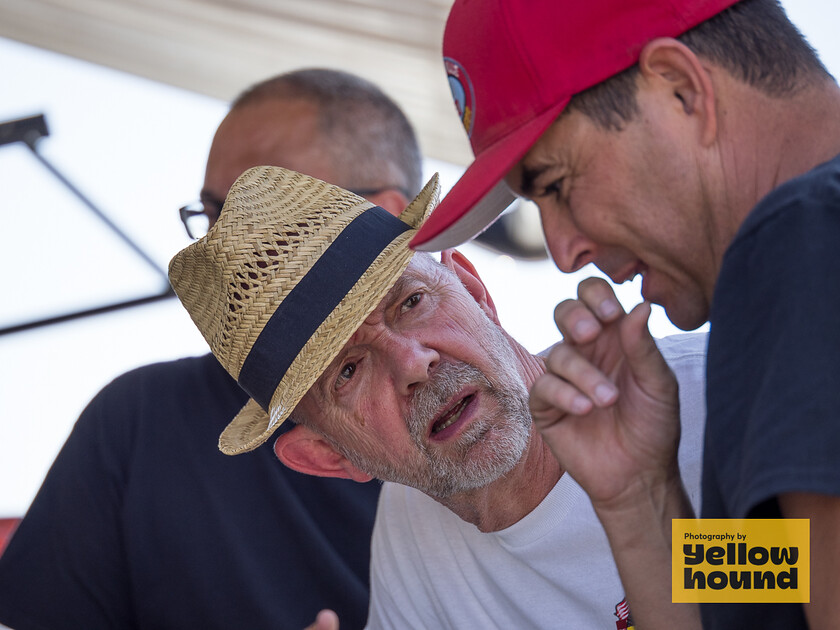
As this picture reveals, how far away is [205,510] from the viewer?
101 inches

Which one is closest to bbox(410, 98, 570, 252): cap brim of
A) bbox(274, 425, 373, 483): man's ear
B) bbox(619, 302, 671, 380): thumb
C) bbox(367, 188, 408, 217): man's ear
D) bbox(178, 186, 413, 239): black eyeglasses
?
bbox(619, 302, 671, 380): thumb

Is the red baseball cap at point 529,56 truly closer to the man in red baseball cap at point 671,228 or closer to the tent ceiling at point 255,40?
the man in red baseball cap at point 671,228

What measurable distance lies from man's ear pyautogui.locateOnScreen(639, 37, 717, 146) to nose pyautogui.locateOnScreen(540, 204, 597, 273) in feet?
0.73

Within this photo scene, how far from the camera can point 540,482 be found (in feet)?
6.46

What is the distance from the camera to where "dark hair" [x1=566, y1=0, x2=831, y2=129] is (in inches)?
42.2

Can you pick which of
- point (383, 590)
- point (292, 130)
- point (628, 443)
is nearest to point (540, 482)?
point (383, 590)

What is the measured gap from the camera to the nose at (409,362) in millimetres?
1887

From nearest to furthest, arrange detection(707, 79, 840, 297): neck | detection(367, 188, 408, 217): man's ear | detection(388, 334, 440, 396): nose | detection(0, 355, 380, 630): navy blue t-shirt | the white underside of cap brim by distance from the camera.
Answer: detection(707, 79, 840, 297): neck
the white underside of cap brim
detection(388, 334, 440, 396): nose
detection(0, 355, 380, 630): navy blue t-shirt
detection(367, 188, 408, 217): man's ear

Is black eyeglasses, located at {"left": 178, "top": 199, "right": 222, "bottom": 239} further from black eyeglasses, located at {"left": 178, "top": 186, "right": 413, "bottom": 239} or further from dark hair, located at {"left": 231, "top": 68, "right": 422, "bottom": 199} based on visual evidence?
dark hair, located at {"left": 231, "top": 68, "right": 422, "bottom": 199}

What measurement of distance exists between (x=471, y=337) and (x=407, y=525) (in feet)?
1.92

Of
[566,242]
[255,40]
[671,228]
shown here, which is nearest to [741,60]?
[671,228]
